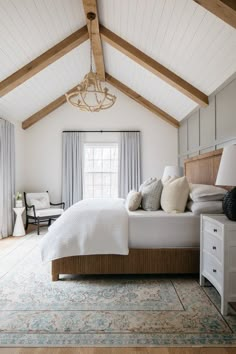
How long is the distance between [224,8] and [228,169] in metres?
1.54

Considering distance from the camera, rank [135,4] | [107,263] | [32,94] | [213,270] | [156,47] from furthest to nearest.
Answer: [32,94] → [156,47] → [135,4] → [107,263] → [213,270]

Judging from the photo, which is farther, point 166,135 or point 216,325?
point 166,135

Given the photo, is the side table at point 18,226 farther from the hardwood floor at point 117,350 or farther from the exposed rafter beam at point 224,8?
the exposed rafter beam at point 224,8

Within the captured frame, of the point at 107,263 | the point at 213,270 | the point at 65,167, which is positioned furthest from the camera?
the point at 65,167

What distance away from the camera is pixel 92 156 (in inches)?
237

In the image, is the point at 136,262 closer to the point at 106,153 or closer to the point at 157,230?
the point at 157,230

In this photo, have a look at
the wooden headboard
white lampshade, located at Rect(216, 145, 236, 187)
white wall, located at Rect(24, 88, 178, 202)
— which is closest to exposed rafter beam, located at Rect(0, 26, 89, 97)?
white wall, located at Rect(24, 88, 178, 202)

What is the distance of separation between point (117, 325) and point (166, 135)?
489 centimetres

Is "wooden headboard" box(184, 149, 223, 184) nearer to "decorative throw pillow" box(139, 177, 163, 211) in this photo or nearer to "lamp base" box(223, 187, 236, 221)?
"decorative throw pillow" box(139, 177, 163, 211)

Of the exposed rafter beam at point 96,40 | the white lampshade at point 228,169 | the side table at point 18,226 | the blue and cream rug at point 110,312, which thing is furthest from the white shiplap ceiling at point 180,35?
the side table at point 18,226

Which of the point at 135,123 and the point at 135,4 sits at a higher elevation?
the point at 135,4

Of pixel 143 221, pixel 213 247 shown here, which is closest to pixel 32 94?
pixel 143 221

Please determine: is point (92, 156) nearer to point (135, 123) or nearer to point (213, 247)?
point (135, 123)

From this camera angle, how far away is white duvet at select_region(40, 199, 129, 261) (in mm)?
2486
